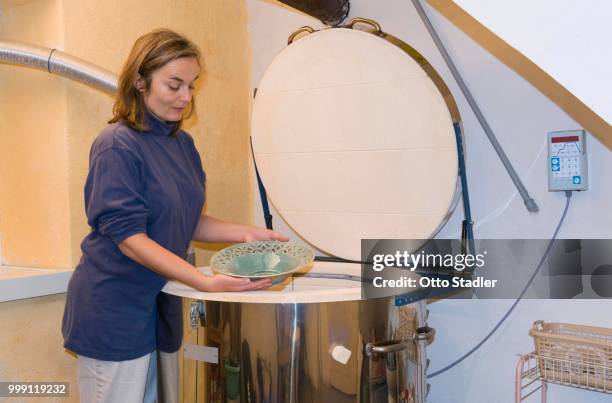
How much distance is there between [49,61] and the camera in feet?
5.23

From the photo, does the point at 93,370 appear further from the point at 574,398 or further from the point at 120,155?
the point at 574,398

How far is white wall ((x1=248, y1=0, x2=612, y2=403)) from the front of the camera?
167cm

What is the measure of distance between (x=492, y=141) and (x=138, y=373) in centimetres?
117

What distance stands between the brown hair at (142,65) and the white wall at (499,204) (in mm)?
844

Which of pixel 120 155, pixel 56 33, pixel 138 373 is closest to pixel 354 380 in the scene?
pixel 138 373

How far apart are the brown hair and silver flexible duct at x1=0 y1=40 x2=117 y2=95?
268mm

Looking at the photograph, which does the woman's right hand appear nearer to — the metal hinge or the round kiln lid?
the metal hinge

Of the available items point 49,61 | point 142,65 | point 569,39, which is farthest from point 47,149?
point 569,39

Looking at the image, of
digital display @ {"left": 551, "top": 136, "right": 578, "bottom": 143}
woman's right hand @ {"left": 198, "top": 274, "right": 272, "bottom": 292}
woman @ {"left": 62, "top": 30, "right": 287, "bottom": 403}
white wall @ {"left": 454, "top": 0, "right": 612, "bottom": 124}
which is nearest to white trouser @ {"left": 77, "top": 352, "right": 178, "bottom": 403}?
woman @ {"left": 62, "top": 30, "right": 287, "bottom": 403}

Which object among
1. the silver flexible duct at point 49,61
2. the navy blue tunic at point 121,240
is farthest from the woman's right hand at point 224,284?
the silver flexible duct at point 49,61

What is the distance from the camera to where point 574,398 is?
169 centimetres

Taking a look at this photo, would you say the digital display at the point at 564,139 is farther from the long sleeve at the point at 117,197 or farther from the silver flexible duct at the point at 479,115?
the long sleeve at the point at 117,197

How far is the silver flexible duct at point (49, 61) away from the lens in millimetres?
1597

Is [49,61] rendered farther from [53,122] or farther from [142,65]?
[142,65]
